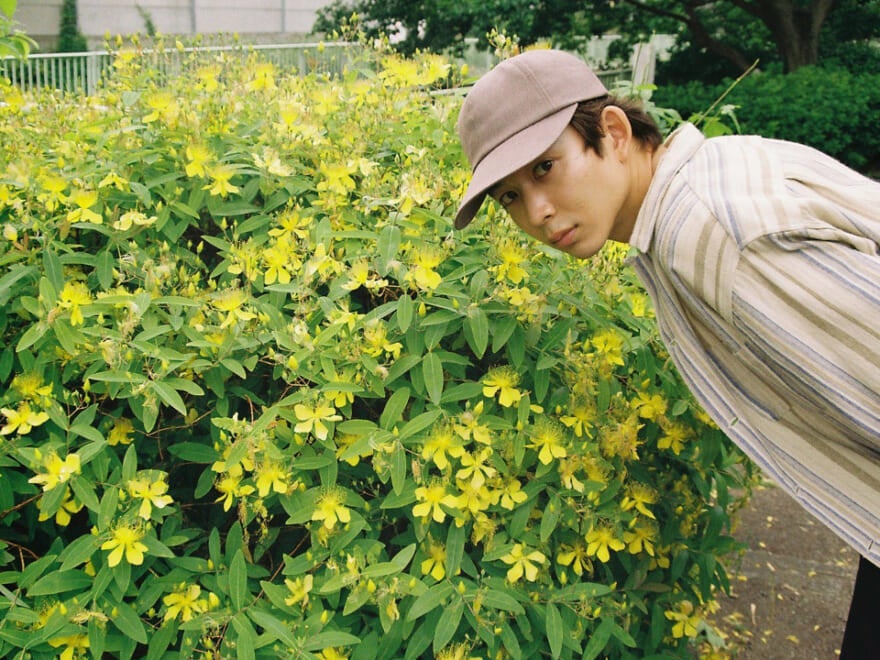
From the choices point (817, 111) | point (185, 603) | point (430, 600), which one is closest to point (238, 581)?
point (185, 603)

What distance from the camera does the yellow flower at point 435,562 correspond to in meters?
1.60

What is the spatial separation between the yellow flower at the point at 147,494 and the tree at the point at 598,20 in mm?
10187

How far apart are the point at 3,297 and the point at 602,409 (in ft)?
3.69

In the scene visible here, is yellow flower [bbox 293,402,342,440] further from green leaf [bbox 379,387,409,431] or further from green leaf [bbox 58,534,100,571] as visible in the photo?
green leaf [bbox 58,534,100,571]

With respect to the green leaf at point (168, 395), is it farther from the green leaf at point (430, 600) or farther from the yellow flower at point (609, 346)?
the yellow flower at point (609, 346)

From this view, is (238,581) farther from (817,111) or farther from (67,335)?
(817,111)

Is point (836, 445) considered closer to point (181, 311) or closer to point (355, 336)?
point (355, 336)

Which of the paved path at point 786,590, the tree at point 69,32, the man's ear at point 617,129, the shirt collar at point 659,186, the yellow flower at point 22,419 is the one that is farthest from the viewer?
the tree at point 69,32

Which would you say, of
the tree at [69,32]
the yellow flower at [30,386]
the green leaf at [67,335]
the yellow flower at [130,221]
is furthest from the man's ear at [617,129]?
the tree at [69,32]

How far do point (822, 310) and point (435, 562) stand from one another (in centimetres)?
80

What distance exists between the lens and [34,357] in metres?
1.74

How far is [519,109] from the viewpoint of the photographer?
143 cm

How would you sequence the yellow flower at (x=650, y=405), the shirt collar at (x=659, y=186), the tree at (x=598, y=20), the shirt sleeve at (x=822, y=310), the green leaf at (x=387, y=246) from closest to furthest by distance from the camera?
the shirt sleeve at (x=822, y=310) < the shirt collar at (x=659, y=186) < the green leaf at (x=387, y=246) < the yellow flower at (x=650, y=405) < the tree at (x=598, y=20)

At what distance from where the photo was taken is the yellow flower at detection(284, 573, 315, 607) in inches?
60.1
